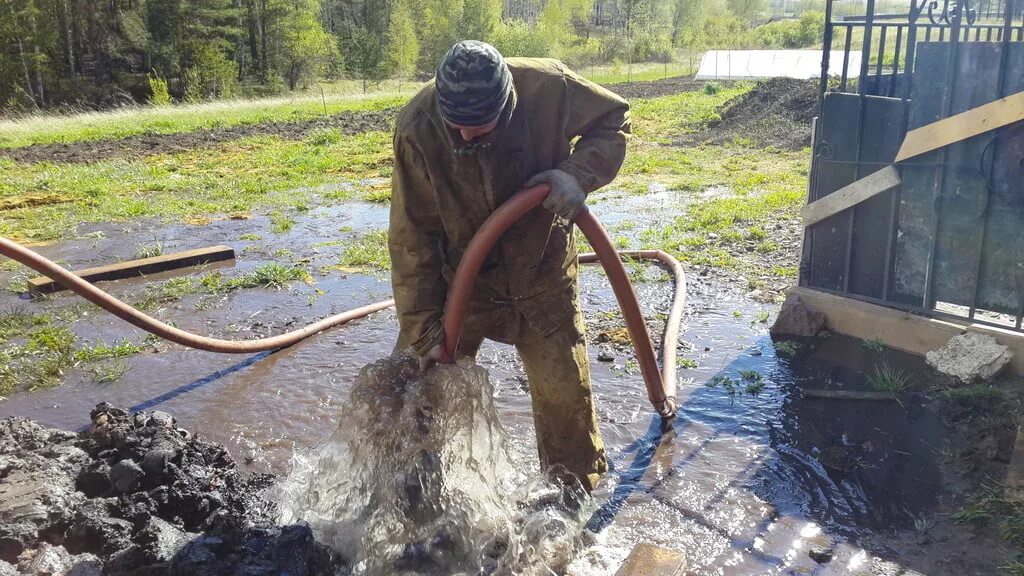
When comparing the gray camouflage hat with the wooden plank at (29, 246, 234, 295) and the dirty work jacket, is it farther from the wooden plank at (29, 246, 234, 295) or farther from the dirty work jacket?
the wooden plank at (29, 246, 234, 295)

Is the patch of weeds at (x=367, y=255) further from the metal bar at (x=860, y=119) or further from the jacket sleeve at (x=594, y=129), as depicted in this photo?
the jacket sleeve at (x=594, y=129)

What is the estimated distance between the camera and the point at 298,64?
43.1 metres

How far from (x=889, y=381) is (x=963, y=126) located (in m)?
1.58

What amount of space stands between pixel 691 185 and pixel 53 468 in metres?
9.00

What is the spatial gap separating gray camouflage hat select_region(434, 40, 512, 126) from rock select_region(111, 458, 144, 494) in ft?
7.35

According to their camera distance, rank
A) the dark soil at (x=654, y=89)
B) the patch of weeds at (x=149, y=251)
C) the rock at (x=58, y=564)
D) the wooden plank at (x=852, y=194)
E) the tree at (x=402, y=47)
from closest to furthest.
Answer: the rock at (x=58, y=564), the wooden plank at (x=852, y=194), the patch of weeds at (x=149, y=251), the dark soil at (x=654, y=89), the tree at (x=402, y=47)

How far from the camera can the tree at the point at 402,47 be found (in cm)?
4409

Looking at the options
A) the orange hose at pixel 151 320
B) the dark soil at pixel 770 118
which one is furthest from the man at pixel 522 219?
the dark soil at pixel 770 118

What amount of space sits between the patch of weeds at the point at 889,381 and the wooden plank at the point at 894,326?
334mm

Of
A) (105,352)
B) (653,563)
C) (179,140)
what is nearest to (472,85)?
(653,563)

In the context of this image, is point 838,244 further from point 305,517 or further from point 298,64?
point 298,64

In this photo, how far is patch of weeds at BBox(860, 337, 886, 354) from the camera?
17.2 feet

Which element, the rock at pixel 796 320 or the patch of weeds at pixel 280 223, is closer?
the rock at pixel 796 320

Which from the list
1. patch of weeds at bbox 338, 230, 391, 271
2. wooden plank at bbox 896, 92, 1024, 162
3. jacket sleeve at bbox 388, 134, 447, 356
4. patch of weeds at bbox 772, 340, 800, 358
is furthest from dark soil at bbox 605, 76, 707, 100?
jacket sleeve at bbox 388, 134, 447, 356
